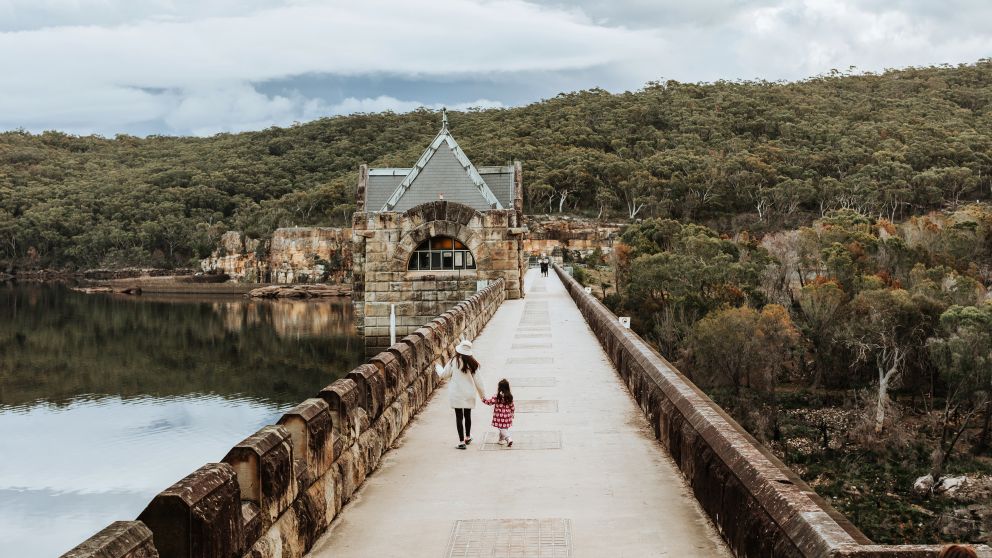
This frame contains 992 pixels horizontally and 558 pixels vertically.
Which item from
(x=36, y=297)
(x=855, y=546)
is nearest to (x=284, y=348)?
(x=855, y=546)

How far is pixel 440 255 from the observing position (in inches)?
1203

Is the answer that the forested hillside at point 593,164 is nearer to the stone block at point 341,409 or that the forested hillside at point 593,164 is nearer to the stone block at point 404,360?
the stone block at point 404,360

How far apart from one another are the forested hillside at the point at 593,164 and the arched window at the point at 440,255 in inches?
2807

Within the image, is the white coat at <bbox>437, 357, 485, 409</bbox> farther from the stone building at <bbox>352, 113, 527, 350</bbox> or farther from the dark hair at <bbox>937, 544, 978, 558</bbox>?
the stone building at <bbox>352, 113, 527, 350</bbox>

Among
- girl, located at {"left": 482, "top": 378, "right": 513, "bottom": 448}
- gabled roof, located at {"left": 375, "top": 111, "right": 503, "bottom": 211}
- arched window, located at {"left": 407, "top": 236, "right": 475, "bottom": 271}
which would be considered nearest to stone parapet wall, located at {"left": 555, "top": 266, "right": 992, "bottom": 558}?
girl, located at {"left": 482, "top": 378, "right": 513, "bottom": 448}

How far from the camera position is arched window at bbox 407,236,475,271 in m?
30.5

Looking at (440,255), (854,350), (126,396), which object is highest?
(440,255)

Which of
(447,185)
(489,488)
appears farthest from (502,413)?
(447,185)

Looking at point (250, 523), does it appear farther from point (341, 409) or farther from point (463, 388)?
point (463, 388)

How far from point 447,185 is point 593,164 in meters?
79.8

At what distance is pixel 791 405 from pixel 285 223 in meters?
83.9

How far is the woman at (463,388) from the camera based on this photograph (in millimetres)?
10227

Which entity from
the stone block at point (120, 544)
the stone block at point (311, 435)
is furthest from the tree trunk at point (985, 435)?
the stone block at point (120, 544)

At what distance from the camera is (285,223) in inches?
4505
